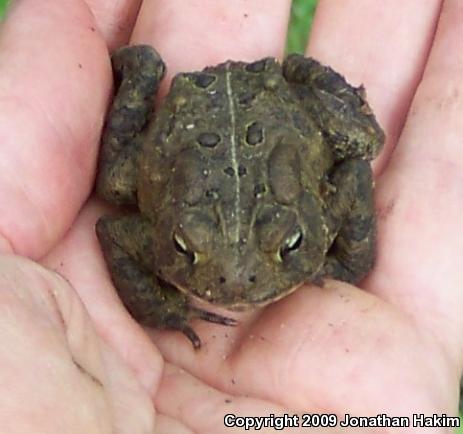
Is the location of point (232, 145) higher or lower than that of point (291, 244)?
higher

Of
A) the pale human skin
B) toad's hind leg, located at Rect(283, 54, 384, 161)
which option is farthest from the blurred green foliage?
toad's hind leg, located at Rect(283, 54, 384, 161)

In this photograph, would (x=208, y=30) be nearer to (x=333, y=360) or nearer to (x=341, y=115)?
(x=341, y=115)

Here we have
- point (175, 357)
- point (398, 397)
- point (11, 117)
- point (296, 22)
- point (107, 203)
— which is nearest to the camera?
point (398, 397)

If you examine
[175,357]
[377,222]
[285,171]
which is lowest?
[175,357]

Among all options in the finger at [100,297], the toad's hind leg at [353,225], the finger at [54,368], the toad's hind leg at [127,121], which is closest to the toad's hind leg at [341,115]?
the toad's hind leg at [353,225]

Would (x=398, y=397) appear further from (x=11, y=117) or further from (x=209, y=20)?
(x=209, y=20)

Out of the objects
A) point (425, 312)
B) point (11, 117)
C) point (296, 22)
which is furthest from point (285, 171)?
point (296, 22)

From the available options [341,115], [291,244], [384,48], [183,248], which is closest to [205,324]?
[183,248]

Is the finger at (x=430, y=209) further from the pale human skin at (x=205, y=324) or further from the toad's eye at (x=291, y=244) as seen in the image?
the toad's eye at (x=291, y=244)
